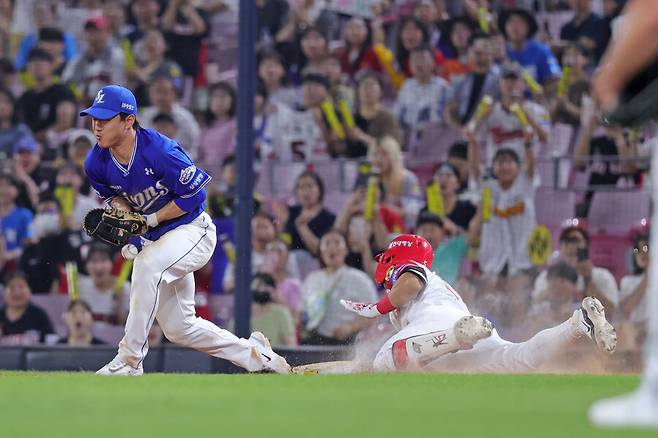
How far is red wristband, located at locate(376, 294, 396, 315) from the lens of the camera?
27.0ft

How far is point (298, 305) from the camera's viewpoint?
1096 centimetres

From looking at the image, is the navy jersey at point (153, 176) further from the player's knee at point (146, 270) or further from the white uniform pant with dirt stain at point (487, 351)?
the white uniform pant with dirt stain at point (487, 351)

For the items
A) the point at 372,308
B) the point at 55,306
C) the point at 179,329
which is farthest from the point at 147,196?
the point at 55,306

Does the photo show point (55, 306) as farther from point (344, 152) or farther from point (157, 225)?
point (157, 225)

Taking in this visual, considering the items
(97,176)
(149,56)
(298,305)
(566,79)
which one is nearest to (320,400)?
(97,176)

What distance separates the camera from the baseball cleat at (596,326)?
25.2 feet

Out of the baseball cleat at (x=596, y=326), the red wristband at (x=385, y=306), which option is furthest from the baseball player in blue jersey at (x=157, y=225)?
the baseball cleat at (x=596, y=326)

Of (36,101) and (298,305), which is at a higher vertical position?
(36,101)

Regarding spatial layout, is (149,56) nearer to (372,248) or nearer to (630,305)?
(372,248)

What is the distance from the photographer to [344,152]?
12086mm

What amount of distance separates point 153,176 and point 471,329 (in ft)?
7.35

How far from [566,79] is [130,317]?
17.6ft

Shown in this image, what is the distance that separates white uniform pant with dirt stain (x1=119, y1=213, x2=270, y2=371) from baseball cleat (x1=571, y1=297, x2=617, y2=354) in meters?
2.08

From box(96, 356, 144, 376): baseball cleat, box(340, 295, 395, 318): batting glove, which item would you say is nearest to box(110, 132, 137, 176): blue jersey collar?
box(96, 356, 144, 376): baseball cleat
